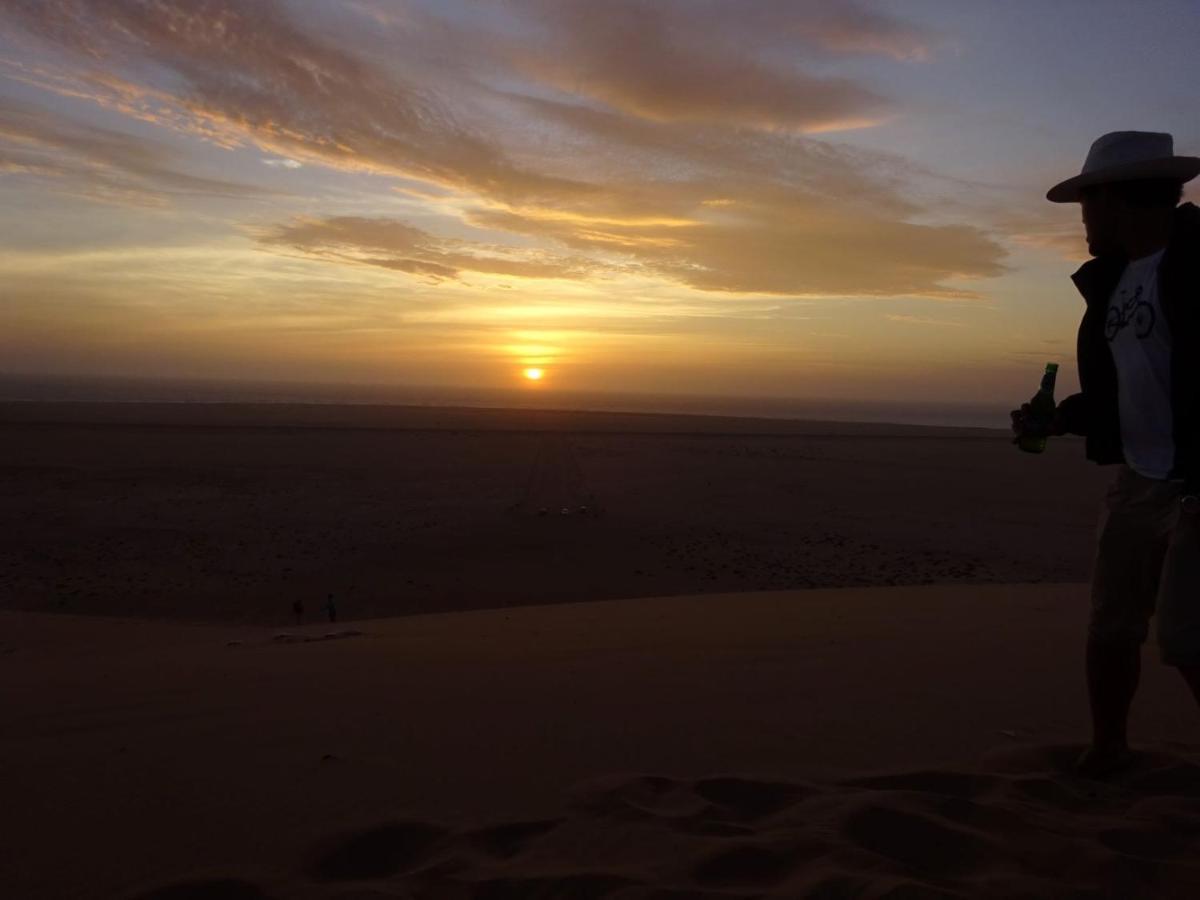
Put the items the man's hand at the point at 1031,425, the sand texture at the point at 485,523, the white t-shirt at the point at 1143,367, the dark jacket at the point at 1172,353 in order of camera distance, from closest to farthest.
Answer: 1. the dark jacket at the point at 1172,353
2. the white t-shirt at the point at 1143,367
3. the man's hand at the point at 1031,425
4. the sand texture at the point at 485,523

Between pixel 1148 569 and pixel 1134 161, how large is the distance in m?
1.50

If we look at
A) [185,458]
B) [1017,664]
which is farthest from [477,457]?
[1017,664]

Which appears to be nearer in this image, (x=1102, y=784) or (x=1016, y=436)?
(x=1102, y=784)

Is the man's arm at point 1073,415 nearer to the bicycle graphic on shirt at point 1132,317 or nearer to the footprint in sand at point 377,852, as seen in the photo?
the bicycle graphic on shirt at point 1132,317

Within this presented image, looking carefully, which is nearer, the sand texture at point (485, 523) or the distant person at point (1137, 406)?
the distant person at point (1137, 406)

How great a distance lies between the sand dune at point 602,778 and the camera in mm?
2684

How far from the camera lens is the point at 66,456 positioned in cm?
3459

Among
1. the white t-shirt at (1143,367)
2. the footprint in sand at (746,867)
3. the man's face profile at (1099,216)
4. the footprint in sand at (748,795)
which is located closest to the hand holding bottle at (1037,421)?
the white t-shirt at (1143,367)

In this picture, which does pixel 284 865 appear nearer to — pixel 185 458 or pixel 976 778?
pixel 976 778

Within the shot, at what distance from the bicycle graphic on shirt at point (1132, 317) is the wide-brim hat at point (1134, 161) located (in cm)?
41

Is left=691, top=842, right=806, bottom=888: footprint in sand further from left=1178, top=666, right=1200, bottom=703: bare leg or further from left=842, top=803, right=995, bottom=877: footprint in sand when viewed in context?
left=1178, top=666, right=1200, bottom=703: bare leg

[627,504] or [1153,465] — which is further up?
[1153,465]

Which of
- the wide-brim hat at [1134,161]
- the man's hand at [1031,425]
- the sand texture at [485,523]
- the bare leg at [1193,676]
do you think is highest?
the wide-brim hat at [1134,161]

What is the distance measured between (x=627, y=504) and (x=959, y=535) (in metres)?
8.73
